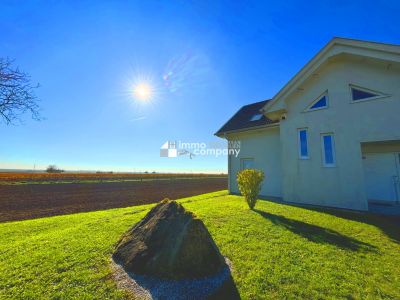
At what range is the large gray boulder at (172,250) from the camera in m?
3.74

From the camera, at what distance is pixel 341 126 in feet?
30.8

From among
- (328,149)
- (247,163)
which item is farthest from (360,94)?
(247,163)

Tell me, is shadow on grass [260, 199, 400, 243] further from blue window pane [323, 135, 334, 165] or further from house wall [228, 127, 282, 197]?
house wall [228, 127, 282, 197]

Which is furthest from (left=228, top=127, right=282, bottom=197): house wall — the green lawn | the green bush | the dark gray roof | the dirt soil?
the dirt soil

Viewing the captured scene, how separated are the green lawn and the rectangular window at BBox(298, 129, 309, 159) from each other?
394 cm

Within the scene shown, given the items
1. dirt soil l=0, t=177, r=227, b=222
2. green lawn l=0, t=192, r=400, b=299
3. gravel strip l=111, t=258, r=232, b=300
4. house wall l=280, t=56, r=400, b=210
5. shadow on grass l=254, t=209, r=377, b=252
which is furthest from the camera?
dirt soil l=0, t=177, r=227, b=222

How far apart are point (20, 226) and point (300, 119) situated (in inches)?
541

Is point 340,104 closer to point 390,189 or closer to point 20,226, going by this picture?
point 390,189

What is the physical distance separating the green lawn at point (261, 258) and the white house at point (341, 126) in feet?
8.13

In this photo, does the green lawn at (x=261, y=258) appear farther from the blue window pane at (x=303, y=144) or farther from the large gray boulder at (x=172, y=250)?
the blue window pane at (x=303, y=144)

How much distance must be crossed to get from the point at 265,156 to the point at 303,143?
9.69 ft

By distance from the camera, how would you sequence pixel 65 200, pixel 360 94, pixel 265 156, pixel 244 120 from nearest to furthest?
1. pixel 360 94
2. pixel 265 156
3. pixel 244 120
4. pixel 65 200

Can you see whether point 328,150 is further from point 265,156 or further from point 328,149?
point 265,156

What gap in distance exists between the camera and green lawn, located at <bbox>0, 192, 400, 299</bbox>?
3.39 meters
